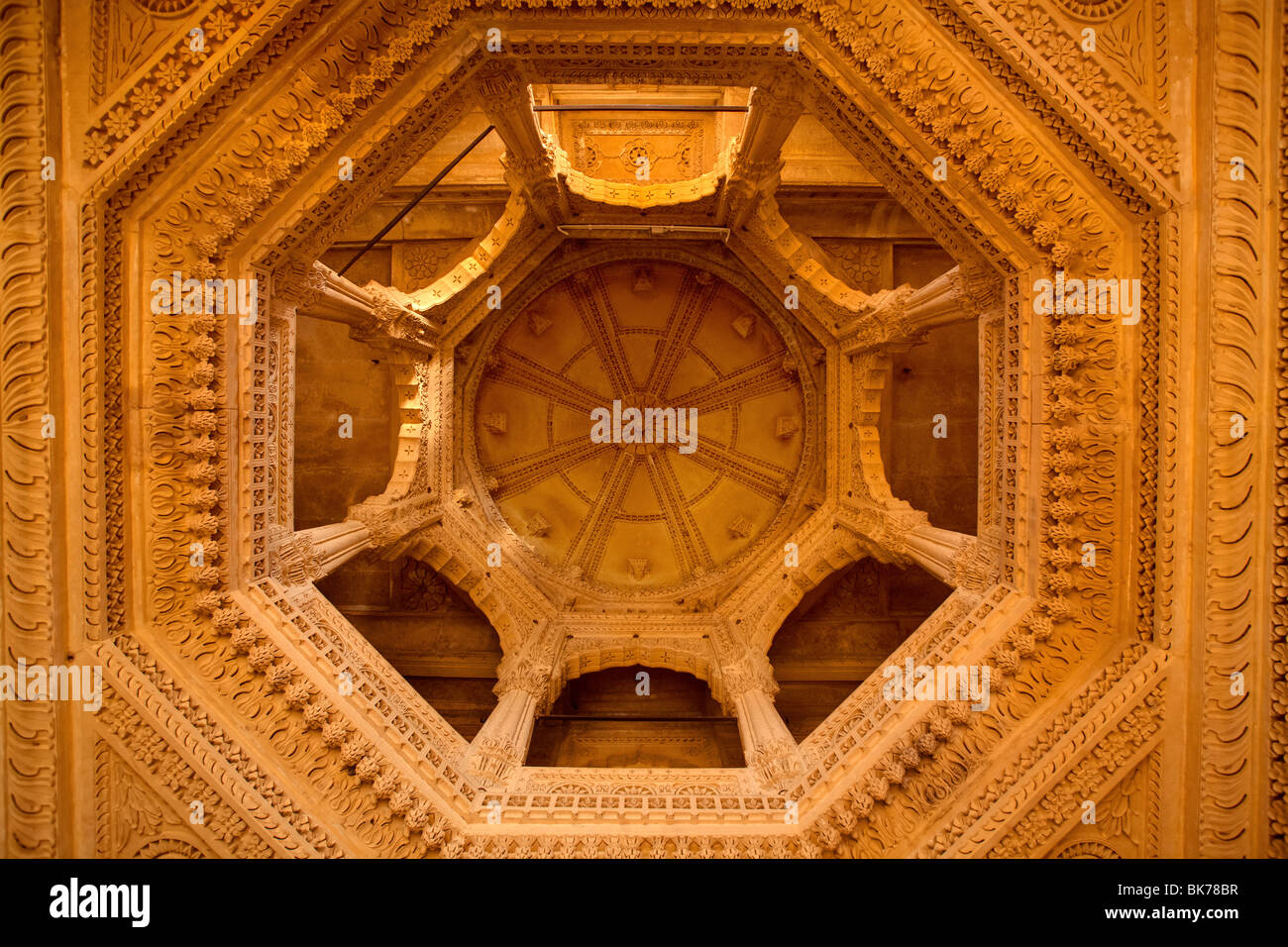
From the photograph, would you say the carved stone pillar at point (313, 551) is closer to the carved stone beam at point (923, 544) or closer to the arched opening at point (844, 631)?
the carved stone beam at point (923, 544)

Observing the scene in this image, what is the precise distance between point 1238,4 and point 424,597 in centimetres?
1194

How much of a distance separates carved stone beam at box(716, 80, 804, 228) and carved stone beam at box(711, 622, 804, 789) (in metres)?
6.34

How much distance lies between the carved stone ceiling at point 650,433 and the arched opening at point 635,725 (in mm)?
1753

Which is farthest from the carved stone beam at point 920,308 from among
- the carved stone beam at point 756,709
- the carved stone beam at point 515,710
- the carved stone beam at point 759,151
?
the carved stone beam at point 515,710

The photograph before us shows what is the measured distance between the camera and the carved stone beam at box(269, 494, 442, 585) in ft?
19.6

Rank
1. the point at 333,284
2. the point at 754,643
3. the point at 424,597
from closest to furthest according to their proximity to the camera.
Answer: the point at 333,284, the point at 754,643, the point at 424,597

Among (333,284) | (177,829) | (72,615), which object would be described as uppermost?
(333,284)

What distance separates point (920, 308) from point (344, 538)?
23.5ft

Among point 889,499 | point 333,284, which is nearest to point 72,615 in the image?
point 333,284

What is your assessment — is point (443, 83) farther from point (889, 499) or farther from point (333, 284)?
point (889, 499)

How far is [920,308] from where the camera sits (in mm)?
7102

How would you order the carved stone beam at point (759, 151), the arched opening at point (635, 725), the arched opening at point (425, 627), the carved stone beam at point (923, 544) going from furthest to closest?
1. the arched opening at point (425, 627)
2. the arched opening at point (635, 725)
3. the carved stone beam at point (923, 544)
4. the carved stone beam at point (759, 151)

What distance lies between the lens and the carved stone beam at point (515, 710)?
243 inches

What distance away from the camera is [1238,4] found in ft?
13.4
